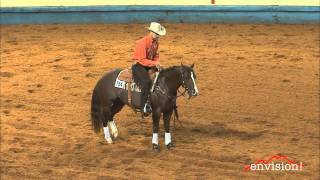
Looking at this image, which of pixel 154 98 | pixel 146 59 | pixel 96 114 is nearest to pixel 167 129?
pixel 154 98

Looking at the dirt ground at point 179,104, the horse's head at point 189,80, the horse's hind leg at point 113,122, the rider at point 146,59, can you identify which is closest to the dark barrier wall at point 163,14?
the dirt ground at point 179,104

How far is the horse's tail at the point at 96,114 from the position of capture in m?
12.0

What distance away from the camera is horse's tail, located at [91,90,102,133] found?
1201 centimetres

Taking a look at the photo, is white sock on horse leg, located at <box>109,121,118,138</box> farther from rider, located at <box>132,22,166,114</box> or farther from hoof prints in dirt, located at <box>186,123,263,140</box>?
Answer: hoof prints in dirt, located at <box>186,123,263,140</box>

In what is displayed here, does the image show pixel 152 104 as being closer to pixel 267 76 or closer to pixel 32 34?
pixel 267 76

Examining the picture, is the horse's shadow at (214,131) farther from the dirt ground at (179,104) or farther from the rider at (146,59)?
the rider at (146,59)

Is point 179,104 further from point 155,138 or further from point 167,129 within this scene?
point 155,138

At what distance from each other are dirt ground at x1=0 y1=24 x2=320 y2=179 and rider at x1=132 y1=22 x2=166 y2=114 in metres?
1.07

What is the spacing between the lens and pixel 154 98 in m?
11.2

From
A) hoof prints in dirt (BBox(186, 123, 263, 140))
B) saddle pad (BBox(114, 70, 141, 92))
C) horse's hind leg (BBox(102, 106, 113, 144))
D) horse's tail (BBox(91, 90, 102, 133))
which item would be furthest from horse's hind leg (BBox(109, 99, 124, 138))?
hoof prints in dirt (BBox(186, 123, 263, 140))

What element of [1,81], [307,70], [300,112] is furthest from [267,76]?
[1,81]

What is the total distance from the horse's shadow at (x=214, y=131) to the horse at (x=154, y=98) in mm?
904

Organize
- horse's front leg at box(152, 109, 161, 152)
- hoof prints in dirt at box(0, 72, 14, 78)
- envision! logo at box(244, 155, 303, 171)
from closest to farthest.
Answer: envision! logo at box(244, 155, 303, 171), horse's front leg at box(152, 109, 161, 152), hoof prints in dirt at box(0, 72, 14, 78)

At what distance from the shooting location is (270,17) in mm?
19828
